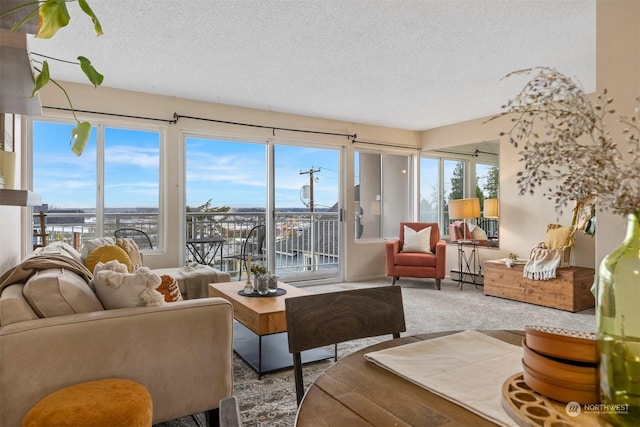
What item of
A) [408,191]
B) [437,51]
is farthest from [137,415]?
[408,191]

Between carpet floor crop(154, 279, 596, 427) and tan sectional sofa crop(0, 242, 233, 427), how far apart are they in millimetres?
371

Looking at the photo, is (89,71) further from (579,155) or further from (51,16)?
(579,155)

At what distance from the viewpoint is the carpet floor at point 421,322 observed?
6.93ft

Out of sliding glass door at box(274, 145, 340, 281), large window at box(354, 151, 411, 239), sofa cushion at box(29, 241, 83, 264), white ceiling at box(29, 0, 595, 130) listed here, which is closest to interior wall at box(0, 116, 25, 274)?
sofa cushion at box(29, 241, 83, 264)

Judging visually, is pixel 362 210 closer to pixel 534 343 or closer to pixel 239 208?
pixel 239 208

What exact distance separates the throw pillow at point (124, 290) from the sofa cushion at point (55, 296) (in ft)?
0.21

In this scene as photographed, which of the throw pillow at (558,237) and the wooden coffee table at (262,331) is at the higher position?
the throw pillow at (558,237)

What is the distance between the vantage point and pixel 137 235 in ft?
15.6

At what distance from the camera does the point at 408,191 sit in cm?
688

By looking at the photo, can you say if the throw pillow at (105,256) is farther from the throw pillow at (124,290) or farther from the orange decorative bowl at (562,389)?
the orange decorative bowl at (562,389)

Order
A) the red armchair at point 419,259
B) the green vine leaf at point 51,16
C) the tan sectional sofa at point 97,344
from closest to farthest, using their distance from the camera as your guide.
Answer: the green vine leaf at point 51,16 → the tan sectional sofa at point 97,344 → the red armchair at point 419,259

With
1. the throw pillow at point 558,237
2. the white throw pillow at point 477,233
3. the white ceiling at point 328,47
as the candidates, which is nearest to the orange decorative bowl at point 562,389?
the white ceiling at point 328,47

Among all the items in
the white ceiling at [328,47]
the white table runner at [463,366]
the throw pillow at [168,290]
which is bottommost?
the throw pillow at [168,290]

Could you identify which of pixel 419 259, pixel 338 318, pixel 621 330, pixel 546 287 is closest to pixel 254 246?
pixel 419 259
